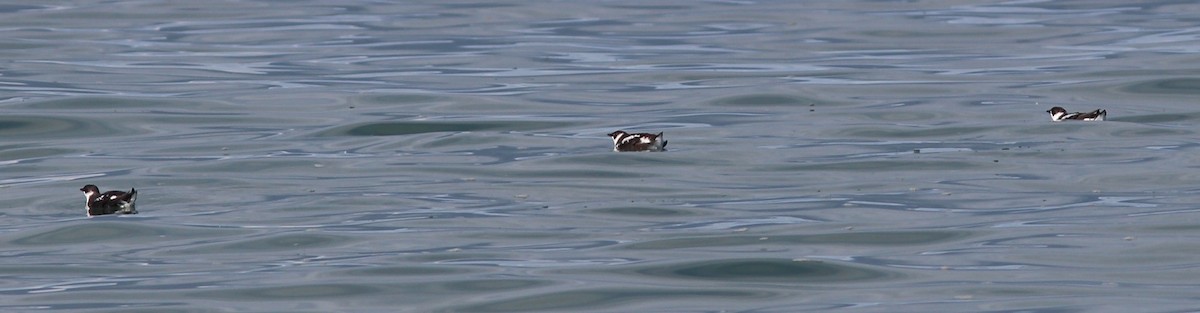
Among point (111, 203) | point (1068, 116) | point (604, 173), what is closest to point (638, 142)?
point (604, 173)

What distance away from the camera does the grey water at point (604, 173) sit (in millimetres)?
12508

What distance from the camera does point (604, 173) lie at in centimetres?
1827

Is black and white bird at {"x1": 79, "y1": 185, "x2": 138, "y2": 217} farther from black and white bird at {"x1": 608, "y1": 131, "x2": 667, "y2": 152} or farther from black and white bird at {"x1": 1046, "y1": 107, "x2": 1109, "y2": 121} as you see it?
black and white bird at {"x1": 1046, "y1": 107, "x2": 1109, "y2": 121}

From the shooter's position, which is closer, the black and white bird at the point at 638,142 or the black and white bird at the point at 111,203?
the black and white bird at the point at 111,203

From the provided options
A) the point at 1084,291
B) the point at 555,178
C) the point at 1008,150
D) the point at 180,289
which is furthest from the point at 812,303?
the point at 1008,150

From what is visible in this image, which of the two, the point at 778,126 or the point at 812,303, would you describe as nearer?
the point at 812,303

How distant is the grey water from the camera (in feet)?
41.0

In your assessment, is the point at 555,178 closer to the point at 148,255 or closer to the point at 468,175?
the point at 468,175

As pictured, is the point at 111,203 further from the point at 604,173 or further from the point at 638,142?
the point at 638,142

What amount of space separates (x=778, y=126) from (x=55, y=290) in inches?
420

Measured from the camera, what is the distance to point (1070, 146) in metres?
19.3

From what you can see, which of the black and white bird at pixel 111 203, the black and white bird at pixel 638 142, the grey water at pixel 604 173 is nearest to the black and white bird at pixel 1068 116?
the grey water at pixel 604 173

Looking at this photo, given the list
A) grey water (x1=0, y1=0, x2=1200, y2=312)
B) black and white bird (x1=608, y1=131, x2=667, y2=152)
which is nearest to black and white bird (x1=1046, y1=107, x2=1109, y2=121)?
grey water (x1=0, y1=0, x2=1200, y2=312)

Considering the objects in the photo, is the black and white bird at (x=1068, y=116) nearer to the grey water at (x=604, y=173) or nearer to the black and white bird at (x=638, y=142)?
the grey water at (x=604, y=173)
